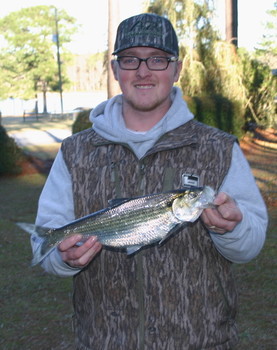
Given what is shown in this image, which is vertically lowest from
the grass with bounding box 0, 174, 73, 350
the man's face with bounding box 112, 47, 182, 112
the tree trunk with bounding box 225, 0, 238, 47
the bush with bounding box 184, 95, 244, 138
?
the grass with bounding box 0, 174, 73, 350

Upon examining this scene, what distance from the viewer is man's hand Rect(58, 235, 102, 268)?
7.91 feet

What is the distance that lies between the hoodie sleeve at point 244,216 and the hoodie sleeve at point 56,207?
0.75 metres

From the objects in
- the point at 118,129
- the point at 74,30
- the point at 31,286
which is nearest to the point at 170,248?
the point at 118,129

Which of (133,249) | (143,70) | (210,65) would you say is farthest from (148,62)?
(210,65)

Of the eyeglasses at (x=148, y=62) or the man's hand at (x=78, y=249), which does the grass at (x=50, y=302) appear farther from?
the eyeglasses at (x=148, y=62)

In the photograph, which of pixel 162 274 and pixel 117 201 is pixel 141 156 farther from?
pixel 162 274

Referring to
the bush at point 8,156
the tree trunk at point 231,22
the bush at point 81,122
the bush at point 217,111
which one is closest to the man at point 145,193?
the bush at point 81,122

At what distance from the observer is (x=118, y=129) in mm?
2732

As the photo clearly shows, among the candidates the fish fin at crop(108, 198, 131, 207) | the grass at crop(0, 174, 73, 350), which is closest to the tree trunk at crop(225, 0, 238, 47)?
the grass at crop(0, 174, 73, 350)

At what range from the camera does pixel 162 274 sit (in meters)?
2.53

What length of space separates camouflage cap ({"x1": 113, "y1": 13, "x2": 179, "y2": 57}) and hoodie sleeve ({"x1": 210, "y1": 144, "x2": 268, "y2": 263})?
653 millimetres

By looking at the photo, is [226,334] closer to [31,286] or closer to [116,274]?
[116,274]

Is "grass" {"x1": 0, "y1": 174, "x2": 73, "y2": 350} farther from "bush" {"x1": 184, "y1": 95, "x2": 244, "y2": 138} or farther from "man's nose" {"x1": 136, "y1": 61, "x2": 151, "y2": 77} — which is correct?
"bush" {"x1": 184, "y1": 95, "x2": 244, "y2": 138}

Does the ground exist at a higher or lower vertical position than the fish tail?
lower
